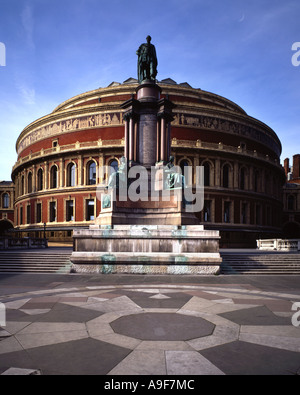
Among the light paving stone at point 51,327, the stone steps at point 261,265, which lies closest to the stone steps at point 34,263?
the stone steps at point 261,265

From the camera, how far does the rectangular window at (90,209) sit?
3548 cm

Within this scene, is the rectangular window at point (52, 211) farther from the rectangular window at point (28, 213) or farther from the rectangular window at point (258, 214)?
the rectangular window at point (258, 214)

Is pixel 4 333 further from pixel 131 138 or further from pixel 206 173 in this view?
pixel 206 173

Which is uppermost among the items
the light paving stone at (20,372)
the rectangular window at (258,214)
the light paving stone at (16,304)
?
the rectangular window at (258,214)

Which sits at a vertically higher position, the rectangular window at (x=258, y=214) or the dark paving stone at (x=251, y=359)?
the rectangular window at (x=258, y=214)

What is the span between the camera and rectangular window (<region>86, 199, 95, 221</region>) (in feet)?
116

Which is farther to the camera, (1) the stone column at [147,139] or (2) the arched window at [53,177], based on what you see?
(2) the arched window at [53,177]

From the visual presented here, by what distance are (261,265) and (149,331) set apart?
9.95m

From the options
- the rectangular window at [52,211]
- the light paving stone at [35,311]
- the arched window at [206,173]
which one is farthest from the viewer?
the rectangular window at [52,211]

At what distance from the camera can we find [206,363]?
334 cm

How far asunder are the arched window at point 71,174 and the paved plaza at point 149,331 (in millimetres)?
30241

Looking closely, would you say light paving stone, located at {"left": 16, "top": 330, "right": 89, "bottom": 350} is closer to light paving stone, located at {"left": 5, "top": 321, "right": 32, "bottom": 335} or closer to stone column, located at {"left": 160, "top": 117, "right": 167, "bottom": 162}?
light paving stone, located at {"left": 5, "top": 321, "right": 32, "bottom": 335}

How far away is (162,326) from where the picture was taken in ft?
15.5
